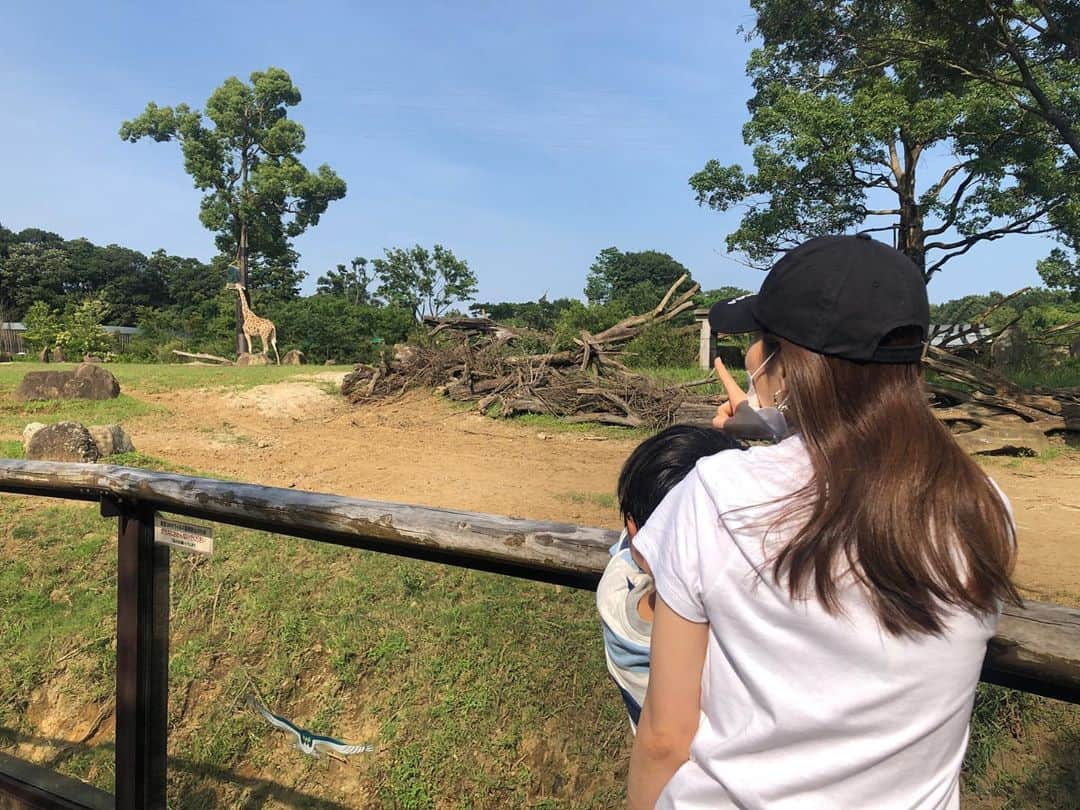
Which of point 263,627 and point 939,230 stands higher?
point 939,230

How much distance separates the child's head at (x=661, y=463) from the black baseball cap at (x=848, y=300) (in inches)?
12.8

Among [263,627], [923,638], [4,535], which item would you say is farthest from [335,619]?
[923,638]

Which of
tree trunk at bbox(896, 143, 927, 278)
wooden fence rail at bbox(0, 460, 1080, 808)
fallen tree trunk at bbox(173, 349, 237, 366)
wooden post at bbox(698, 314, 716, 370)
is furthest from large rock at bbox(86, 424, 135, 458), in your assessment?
tree trunk at bbox(896, 143, 927, 278)

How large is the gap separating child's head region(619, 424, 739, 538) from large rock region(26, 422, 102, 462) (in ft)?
21.8

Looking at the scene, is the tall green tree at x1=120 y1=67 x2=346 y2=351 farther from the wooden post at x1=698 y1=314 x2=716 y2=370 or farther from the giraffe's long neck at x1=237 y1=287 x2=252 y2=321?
the wooden post at x1=698 y1=314 x2=716 y2=370

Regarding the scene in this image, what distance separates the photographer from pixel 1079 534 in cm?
582

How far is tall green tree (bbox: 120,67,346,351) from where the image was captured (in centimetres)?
2480

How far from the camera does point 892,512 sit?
0.85m

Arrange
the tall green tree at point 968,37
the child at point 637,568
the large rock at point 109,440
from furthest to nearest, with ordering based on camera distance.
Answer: the tall green tree at point 968,37 → the large rock at point 109,440 → the child at point 637,568

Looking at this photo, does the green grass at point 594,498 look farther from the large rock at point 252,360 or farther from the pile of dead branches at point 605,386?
the large rock at point 252,360

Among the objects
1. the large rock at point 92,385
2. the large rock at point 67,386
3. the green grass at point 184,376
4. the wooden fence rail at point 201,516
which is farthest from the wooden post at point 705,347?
the wooden fence rail at point 201,516

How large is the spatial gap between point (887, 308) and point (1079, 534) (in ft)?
20.7

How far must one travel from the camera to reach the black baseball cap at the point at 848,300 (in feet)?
2.90

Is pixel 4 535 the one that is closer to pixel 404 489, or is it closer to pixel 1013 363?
pixel 404 489
